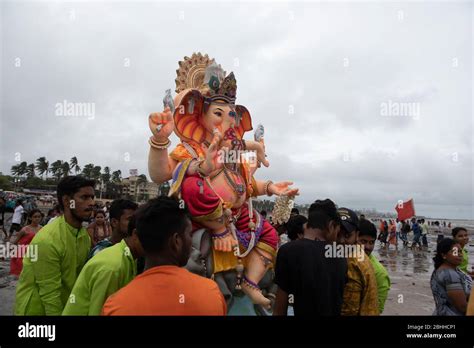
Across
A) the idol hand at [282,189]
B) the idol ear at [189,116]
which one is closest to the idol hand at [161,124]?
the idol ear at [189,116]

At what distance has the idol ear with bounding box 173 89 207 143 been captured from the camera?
13.7ft

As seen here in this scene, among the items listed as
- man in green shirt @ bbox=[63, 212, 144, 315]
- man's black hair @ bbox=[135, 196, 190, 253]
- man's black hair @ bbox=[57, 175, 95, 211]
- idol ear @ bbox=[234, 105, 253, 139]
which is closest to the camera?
man's black hair @ bbox=[135, 196, 190, 253]

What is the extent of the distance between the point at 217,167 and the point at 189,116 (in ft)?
2.27

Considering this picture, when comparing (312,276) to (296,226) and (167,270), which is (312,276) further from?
(296,226)

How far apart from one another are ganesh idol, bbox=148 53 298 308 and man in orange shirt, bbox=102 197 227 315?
70.8 inches

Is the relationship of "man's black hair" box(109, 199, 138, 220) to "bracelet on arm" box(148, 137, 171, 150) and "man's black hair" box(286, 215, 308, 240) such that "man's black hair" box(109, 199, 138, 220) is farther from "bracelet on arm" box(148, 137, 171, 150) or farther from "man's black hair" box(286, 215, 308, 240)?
"man's black hair" box(286, 215, 308, 240)

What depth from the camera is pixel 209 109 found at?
4266 millimetres

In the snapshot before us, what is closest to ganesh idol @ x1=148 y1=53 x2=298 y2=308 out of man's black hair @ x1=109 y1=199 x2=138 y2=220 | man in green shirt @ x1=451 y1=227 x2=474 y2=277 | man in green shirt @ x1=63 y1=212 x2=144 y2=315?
man's black hair @ x1=109 y1=199 x2=138 y2=220

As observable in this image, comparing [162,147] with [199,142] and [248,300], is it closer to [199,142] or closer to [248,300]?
[199,142]

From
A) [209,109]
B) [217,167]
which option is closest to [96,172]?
[209,109]

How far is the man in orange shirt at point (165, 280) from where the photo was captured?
1.75m
